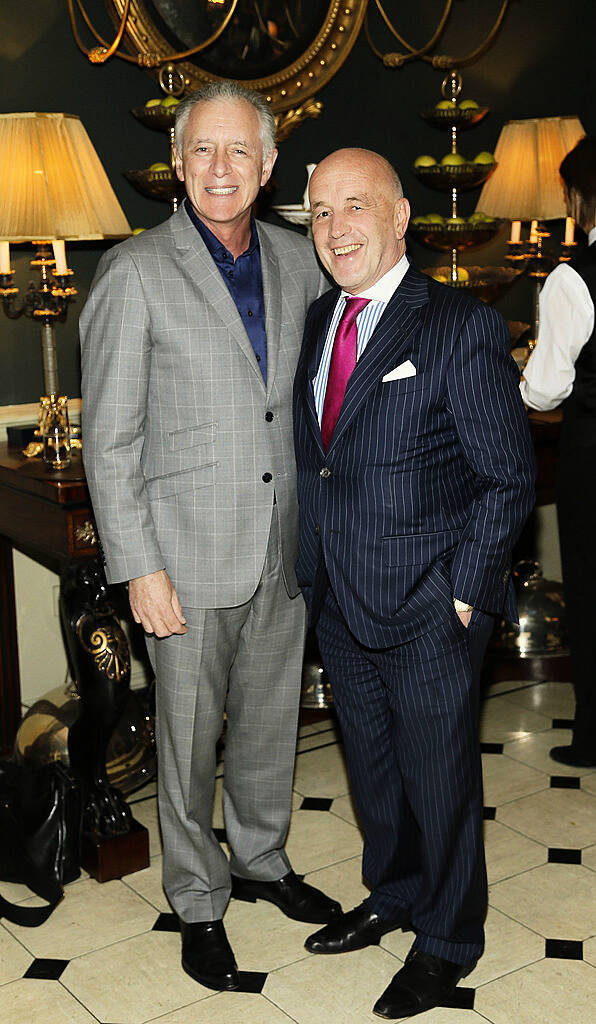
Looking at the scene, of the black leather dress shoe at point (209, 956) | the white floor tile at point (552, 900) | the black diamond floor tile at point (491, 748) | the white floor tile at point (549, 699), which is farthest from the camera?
the white floor tile at point (549, 699)

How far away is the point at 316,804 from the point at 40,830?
91 cm

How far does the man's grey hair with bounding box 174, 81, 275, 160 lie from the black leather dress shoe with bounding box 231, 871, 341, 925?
1.83m

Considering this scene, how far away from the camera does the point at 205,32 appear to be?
3979mm

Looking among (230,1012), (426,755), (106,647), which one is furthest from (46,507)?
(230,1012)

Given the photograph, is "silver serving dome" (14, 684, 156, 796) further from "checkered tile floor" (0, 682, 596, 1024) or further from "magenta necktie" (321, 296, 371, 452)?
"magenta necktie" (321, 296, 371, 452)

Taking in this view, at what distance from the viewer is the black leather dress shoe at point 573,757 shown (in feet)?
13.1

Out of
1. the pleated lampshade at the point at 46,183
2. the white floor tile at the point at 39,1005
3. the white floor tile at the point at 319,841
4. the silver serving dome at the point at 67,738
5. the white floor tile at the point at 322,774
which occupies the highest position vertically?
the pleated lampshade at the point at 46,183

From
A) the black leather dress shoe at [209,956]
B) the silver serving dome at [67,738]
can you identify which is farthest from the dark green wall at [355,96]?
the black leather dress shoe at [209,956]

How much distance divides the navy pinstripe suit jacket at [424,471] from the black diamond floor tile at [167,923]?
103 cm

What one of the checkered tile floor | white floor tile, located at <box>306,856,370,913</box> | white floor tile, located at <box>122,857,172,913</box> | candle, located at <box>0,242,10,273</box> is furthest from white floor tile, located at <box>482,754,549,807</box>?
candle, located at <box>0,242,10,273</box>

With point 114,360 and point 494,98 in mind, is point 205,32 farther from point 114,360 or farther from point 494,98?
point 114,360

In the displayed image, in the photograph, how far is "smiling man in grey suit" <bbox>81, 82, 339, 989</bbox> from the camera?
2602 mm

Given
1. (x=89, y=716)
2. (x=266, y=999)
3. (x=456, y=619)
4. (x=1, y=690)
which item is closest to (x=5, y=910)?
(x=89, y=716)

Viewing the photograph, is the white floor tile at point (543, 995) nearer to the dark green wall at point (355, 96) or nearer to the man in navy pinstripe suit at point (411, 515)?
the man in navy pinstripe suit at point (411, 515)
